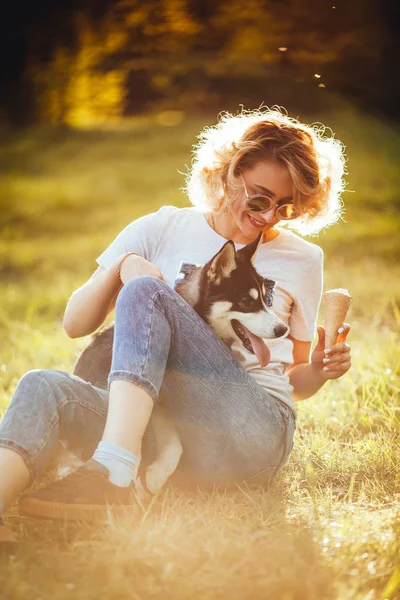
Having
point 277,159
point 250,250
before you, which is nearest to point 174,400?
point 250,250

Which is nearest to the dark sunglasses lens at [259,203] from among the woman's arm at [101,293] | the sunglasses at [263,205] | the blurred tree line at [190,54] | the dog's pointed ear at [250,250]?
the sunglasses at [263,205]

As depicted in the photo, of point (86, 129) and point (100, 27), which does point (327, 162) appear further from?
point (86, 129)

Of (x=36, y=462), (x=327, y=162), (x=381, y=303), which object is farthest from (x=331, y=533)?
(x=381, y=303)

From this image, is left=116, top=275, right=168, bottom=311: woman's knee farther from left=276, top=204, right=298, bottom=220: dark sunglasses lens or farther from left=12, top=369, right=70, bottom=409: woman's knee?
left=276, top=204, right=298, bottom=220: dark sunglasses lens

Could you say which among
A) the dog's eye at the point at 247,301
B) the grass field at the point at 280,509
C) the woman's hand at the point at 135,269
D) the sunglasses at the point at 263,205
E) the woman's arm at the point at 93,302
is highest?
the sunglasses at the point at 263,205

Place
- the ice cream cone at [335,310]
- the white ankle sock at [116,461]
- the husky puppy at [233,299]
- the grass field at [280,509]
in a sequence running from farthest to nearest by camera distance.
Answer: the ice cream cone at [335,310] < the husky puppy at [233,299] < the white ankle sock at [116,461] < the grass field at [280,509]

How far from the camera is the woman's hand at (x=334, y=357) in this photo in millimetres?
2549

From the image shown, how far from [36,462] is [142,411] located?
0.32 meters

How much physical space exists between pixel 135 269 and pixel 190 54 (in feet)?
20.7

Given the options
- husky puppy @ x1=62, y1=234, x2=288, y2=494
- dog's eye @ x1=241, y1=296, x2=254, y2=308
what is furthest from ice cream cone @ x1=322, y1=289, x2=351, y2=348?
dog's eye @ x1=241, y1=296, x2=254, y2=308

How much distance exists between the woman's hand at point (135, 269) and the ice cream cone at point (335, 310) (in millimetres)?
633

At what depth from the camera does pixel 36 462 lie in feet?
6.68

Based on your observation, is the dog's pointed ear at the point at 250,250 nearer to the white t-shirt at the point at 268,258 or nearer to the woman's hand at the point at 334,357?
the white t-shirt at the point at 268,258

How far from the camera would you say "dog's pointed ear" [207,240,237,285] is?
2406 millimetres
